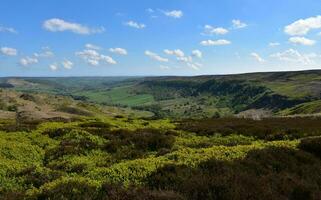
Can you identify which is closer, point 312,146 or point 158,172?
point 158,172

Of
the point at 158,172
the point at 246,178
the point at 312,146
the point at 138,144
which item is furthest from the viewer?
the point at 138,144

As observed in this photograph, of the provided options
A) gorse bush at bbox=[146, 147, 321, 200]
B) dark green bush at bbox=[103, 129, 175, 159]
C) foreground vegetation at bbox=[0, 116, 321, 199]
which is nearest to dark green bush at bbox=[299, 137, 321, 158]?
foreground vegetation at bbox=[0, 116, 321, 199]

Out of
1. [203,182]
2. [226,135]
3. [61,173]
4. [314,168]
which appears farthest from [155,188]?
[226,135]

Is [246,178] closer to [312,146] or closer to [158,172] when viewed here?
[158,172]

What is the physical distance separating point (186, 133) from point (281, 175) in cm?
1539

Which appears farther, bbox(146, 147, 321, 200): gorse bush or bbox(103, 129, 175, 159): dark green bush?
bbox(103, 129, 175, 159): dark green bush

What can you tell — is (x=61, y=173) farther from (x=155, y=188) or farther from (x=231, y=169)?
(x=231, y=169)

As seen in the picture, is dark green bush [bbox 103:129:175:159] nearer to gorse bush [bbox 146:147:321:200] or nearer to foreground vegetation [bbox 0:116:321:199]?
foreground vegetation [bbox 0:116:321:199]

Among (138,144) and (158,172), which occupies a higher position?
(158,172)

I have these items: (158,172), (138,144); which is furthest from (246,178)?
(138,144)

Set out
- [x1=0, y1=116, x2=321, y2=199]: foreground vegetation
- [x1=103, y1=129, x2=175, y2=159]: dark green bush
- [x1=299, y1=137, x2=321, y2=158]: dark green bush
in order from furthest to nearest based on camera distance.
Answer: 1. [x1=103, y1=129, x2=175, y2=159]: dark green bush
2. [x1=299, y1=137, x2=321, y2=158]: dark green bush
3. [x1=0, y1=116, x2=321, y2=199]: foreground vegetation

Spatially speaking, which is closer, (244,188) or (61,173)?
(244,188)

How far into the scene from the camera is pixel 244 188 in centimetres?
1220

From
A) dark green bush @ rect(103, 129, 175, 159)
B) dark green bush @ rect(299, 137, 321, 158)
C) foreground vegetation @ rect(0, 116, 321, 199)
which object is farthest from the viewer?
dark green bush @ rect(103, 129, 175, 159)
